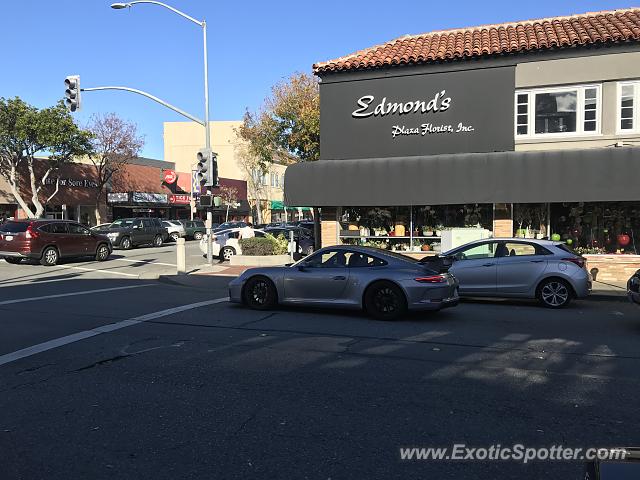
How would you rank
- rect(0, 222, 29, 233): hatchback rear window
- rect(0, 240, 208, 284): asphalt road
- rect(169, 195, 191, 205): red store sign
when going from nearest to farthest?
rect(0, 240, 208, 284): asphalt road → rect(0, 222, 29, 233): hatchback rear window → rect(169, 195, 191, 205): red store sign

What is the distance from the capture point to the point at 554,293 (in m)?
10.6

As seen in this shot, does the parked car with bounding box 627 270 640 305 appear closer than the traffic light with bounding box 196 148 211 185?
Yes

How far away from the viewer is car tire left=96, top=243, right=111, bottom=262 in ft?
69.5

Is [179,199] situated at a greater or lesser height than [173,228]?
greater

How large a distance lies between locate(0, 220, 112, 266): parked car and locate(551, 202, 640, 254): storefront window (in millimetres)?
16859

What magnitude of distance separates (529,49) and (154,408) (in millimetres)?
14871

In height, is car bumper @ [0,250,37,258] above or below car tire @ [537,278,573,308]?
above

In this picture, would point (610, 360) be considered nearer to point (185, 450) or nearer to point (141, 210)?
point (185, 450)

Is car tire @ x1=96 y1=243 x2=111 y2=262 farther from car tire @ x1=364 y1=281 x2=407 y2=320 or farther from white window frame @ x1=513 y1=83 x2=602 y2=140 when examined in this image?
white window frame @ x1=513 y1=83 x2=602 y2=140

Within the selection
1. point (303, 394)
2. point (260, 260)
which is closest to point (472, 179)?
point (260, 260)

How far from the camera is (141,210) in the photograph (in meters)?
43.2

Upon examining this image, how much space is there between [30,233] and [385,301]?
1474cm

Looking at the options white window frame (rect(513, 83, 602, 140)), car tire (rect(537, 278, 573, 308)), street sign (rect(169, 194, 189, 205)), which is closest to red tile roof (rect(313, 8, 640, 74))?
white window frame (rect(513, 83, 602, 140))

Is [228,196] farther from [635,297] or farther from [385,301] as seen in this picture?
[635,297]
